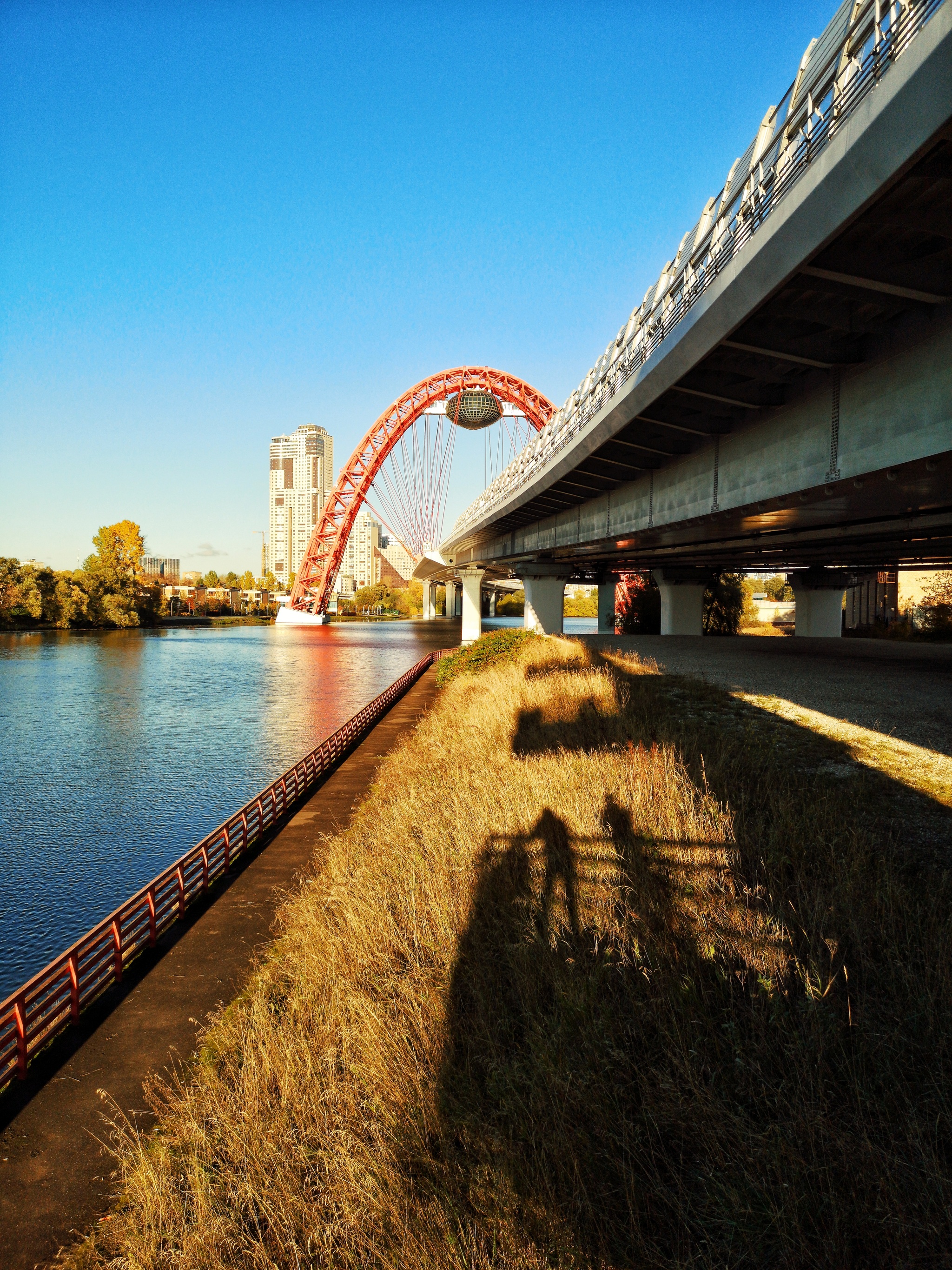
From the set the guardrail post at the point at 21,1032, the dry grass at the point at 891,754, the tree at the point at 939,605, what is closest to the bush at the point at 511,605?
the tree at the point at 939,605

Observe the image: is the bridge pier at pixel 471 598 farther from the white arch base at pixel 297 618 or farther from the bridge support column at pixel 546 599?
the white arch base at pixel 297 618

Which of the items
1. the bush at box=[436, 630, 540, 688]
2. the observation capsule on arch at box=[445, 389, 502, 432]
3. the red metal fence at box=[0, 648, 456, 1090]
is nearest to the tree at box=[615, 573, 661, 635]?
the bush at box=[436, 630, 540, 688]

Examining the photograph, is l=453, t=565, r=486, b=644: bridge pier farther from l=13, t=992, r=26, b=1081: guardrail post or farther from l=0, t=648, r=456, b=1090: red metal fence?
l=13, t=992, r=26, b=1081: guardrail post

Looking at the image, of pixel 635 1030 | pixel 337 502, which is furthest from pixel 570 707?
pixel 337 502

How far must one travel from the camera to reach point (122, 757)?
21094 mm

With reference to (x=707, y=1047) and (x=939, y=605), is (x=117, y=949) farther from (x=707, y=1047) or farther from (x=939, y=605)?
(x=939, y=605)

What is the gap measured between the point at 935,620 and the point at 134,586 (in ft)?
302

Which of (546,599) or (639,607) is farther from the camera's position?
(639,607)

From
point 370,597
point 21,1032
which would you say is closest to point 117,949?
point 21,1032

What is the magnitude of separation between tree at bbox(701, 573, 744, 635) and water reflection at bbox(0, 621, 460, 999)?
22.9 metres

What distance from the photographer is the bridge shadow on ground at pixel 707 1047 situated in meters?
3.05

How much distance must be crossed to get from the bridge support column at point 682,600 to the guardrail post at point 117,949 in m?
40.7

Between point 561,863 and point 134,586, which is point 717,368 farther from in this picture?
point 134,586

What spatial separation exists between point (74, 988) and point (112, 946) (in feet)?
3.19
